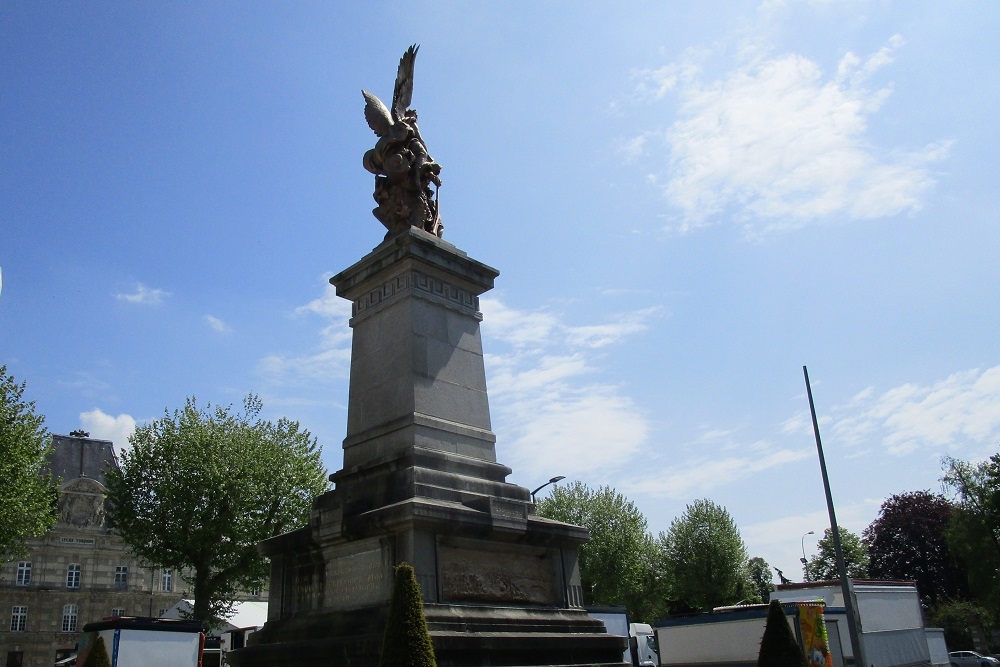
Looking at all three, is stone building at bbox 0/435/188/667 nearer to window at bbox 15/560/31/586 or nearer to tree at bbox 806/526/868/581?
window at bbox 15/560/31/586

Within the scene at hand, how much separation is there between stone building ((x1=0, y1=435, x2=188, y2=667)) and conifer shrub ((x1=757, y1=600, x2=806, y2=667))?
162ft

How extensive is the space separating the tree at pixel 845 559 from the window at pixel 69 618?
60.3 meters

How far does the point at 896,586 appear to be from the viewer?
102 feet

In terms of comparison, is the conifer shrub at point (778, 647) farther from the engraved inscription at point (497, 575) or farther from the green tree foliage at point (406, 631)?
the green tree foliage at point (406, 631)

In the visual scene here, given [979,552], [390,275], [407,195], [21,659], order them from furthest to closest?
[21,659] → [979,552] → [407,195] → [390,275]

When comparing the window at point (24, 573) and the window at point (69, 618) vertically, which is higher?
the window at point (24, 573)

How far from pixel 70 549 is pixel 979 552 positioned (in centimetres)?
6151

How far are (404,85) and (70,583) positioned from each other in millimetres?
57352

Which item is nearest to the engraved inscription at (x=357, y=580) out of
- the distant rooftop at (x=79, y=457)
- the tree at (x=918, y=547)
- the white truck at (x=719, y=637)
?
the white truck at (x=719, y=637)

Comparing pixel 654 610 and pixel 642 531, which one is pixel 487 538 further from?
pixel 654 610

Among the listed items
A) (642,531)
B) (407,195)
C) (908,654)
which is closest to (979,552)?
(642,531)

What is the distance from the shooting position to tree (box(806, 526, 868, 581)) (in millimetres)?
71812

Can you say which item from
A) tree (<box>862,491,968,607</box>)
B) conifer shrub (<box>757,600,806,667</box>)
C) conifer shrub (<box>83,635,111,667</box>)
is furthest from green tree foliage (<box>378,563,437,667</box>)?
tree (<box>862,491,968,607</box>)

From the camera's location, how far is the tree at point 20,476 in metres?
27.8
